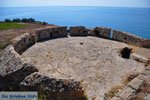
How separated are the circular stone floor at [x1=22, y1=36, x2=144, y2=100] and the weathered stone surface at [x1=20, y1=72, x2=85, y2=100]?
1068 mm

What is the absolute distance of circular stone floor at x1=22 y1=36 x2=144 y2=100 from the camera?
6372mm

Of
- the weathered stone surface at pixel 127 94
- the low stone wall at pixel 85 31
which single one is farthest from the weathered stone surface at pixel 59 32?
the weathered stone surface at pixel 127 94

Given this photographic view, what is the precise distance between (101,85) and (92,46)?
5.10 m

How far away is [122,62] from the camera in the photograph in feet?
27.4

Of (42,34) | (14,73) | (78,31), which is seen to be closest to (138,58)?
(78,31)

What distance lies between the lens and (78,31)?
14.3 m

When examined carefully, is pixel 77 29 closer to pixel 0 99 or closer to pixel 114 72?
pixel 114 72

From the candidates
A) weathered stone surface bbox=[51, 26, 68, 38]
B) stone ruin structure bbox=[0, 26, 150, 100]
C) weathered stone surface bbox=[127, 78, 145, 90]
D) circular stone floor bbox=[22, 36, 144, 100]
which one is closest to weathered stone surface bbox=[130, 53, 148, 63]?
circular stone floor bbox=[22, 36, 144, 100]

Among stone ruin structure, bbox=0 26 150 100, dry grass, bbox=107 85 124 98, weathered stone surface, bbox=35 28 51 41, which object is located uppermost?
weathered stone surface, bbox=35 28 51 41

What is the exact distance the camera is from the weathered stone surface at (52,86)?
453cm

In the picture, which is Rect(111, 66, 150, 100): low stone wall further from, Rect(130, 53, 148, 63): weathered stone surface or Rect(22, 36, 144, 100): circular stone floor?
Rect(130, 53, 148, 63): weathered stone surface

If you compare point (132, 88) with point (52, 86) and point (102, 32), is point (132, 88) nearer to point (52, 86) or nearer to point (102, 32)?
point (52, 86)

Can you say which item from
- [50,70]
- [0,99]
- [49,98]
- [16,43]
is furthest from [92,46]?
[0,99]

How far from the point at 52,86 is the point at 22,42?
273 inches
